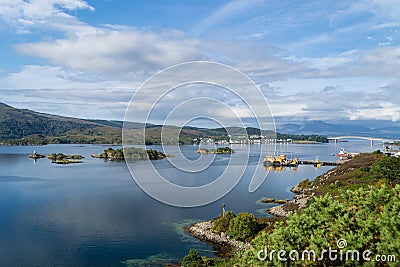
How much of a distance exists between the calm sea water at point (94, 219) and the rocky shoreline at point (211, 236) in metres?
0.41

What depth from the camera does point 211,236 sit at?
11.2m

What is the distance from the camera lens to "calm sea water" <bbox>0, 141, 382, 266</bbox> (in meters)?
10.1

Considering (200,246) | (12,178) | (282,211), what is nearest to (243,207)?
(282,211)

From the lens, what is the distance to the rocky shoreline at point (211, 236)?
10375 millimetres

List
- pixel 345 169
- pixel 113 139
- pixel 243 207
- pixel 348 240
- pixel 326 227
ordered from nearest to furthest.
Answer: pixel 348 240
pixel 326 227
pixel 243 207
pixel 345 169
pixel 113 139

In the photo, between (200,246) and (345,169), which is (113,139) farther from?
(200,246)

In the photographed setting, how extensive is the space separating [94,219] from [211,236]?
4.87 m

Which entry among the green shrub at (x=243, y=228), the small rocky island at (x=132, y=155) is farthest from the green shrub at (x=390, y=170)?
the small rocky island at (x=132, y=155)

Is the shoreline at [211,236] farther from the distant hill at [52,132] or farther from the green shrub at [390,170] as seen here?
the distant hill at [52,132]

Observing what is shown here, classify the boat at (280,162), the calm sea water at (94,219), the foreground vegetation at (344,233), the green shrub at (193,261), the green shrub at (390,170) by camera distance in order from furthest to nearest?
the boat at (280,162) → the green shrub at (390,170) → the calm sea water at (94,219) → the green shrub at (193,261) → the foreground vegetation at (344,233)

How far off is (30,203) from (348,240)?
15850mm

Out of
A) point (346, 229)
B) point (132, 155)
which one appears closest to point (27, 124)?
point (132, 155)

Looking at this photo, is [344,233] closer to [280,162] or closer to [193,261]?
[193,261]

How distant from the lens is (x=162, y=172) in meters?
24.8
